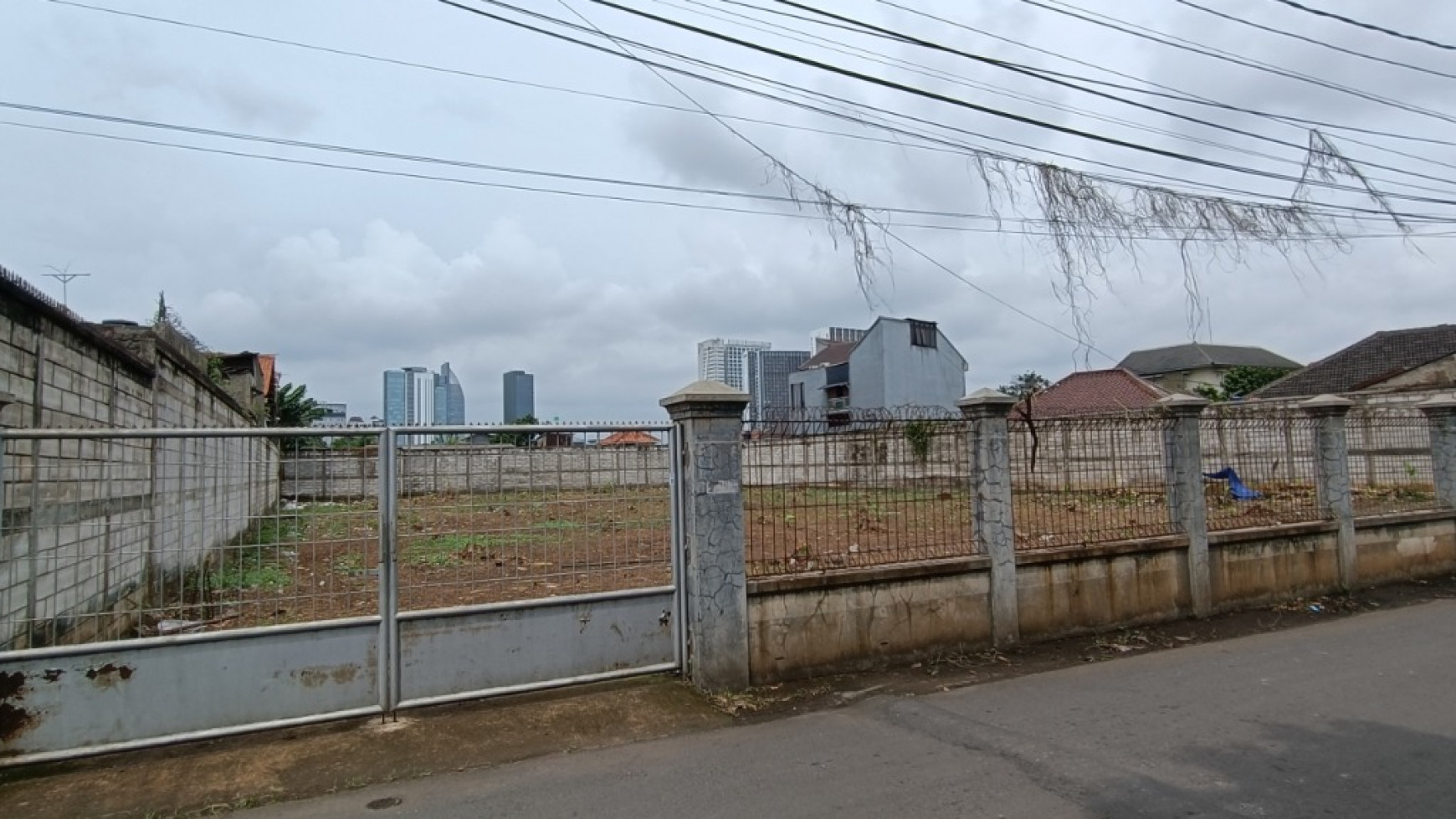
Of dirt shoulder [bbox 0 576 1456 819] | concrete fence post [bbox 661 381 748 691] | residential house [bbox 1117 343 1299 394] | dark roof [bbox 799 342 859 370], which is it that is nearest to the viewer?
dirt shoulder [bbox 0 576 1456 819]

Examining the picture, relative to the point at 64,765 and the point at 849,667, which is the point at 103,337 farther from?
the point at 849,667

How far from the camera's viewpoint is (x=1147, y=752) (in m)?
4.52

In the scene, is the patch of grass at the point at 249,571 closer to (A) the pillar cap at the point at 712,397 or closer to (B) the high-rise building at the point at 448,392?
(A) the pillar cap at the point at 712,397

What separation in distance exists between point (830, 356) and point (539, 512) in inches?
2291

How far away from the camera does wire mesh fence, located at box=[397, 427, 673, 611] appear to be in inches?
211

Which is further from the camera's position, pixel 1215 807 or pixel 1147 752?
pixel 1147 752

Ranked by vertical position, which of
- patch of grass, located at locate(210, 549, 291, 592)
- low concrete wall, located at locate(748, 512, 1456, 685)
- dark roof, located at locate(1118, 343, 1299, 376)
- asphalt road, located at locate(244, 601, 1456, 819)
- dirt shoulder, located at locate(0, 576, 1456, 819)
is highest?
dark roof, located at locate(1118, 343, 1299, 376)

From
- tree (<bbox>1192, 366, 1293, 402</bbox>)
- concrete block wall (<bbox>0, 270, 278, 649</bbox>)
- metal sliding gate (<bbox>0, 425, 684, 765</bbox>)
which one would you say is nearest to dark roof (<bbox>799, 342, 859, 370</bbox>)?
tree (<bbox>1192, 366, 1293, 402</bbox>)

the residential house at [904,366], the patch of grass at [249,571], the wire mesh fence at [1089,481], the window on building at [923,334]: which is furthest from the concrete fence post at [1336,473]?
the window on building at [923,334]

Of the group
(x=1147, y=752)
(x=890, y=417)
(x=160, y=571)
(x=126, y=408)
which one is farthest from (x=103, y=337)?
(x=1147, y=752)

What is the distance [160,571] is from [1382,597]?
39.3ft

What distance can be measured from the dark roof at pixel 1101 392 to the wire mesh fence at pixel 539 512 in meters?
29.6

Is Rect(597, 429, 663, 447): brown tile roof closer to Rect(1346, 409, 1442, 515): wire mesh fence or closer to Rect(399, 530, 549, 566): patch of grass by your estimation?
Rect(399, 530, 549, 566): patch of grass

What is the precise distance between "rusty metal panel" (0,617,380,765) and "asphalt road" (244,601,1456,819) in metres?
0.95
